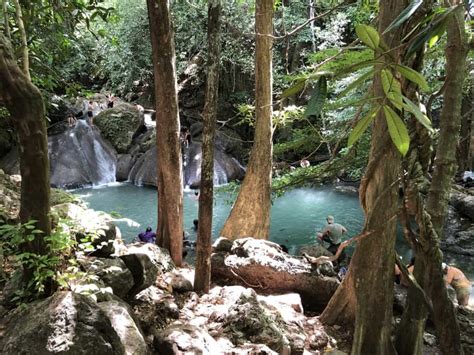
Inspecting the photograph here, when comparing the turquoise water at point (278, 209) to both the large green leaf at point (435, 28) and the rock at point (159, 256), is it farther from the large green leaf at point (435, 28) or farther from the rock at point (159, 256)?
the large green leaf at point (435, 28)

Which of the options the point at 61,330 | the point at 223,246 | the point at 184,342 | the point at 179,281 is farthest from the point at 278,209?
the point at 61,330

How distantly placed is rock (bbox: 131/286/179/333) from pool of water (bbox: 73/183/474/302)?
6.11 metres

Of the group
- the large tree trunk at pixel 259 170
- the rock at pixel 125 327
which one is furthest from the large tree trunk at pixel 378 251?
the large tree trunk at pixel 259 170

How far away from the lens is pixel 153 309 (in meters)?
4.28

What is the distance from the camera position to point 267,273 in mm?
5859

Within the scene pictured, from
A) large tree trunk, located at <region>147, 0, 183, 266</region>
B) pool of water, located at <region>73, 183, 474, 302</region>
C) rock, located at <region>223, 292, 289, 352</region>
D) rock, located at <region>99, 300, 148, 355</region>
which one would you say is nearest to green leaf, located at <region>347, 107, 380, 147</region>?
rock, located at <region>99, 300, 148, 355</region>

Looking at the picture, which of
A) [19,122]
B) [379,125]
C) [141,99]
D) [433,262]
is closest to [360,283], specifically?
[433,262]

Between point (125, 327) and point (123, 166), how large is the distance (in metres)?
15.3

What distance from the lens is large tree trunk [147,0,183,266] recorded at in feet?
17.1

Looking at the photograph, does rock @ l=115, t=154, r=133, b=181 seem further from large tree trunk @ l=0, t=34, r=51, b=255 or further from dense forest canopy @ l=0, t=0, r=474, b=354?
large tree trunk @ l=0, t=34, r=51, b=255

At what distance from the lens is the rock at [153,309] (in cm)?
404

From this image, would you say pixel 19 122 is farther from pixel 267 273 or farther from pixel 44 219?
pixel 267 273

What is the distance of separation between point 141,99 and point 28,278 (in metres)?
19.8

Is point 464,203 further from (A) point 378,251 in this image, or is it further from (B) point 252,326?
(A) point 378,251
